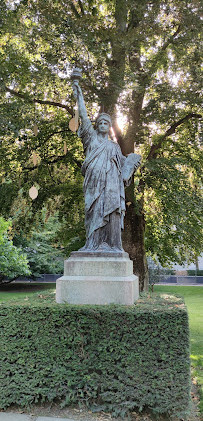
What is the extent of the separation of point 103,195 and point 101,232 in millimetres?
593

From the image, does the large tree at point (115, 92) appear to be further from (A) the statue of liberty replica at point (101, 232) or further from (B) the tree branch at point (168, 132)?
(A) the statue of liberty replica at point (101, 232)

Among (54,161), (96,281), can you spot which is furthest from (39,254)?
(96,281)

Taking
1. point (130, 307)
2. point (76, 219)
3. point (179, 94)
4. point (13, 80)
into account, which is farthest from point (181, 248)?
point (130, 307)

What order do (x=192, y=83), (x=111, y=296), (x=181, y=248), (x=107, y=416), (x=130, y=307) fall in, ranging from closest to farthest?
(x=107, y=416), (x=130, y=307), (x=111, y=296), (x=192, y=83), (x=181, y=248)

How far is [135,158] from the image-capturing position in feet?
20.7

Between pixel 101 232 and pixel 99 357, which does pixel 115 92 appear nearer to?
pixel 101 232

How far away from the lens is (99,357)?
415 cm

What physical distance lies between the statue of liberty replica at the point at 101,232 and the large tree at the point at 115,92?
3487mm

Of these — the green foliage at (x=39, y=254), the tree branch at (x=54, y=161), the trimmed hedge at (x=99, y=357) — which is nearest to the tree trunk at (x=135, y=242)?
the tree branch at (x=54, y=161)

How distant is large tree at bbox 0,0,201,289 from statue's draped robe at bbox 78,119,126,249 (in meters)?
3.77

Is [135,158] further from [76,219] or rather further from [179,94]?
[76,219]

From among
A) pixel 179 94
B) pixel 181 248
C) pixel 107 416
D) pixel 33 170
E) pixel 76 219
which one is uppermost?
pixel 179 94

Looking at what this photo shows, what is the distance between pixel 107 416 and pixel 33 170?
9387 mm

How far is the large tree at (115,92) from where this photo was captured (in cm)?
923
